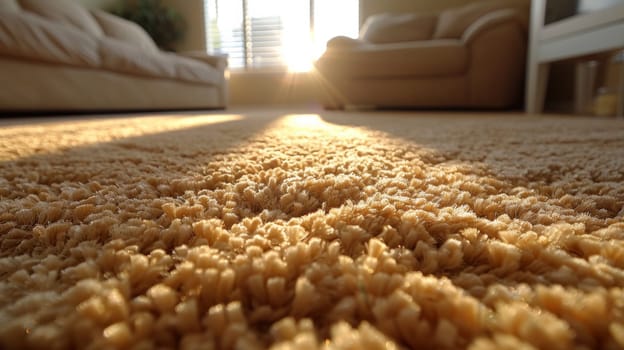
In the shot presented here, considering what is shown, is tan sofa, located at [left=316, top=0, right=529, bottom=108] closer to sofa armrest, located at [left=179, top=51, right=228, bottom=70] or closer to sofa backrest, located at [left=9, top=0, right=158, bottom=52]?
sofa armrest, located at [left=179, top=51, right=228, bottom=70]

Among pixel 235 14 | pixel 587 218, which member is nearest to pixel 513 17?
pixel 587 218

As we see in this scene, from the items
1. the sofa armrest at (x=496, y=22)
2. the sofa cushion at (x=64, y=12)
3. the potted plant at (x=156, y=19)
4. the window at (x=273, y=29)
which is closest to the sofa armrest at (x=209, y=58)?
the sofa cushion at (x=64, y=12)

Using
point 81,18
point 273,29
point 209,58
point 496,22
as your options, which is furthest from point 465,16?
point 81,18

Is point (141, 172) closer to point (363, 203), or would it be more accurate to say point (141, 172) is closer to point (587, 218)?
point (363, 203)

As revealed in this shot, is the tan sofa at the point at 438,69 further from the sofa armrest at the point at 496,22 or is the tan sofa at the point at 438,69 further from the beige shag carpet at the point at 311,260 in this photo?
the beige shag carpet at the point at 311,260

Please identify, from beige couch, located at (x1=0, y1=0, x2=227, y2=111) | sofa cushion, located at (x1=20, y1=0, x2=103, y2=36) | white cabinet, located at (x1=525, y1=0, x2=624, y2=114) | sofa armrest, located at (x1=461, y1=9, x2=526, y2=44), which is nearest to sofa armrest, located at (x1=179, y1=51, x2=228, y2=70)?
beige couch, located at (x1=0, y1=0, x2=227, y2=111)

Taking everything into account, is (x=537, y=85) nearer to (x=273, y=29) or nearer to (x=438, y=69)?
(x=438, y=69)

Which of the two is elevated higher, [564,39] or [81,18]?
[81,18]
